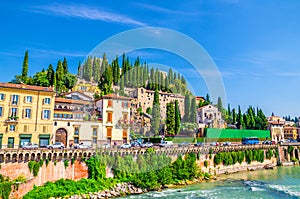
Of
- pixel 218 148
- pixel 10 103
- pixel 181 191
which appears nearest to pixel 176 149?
pixel 181 191

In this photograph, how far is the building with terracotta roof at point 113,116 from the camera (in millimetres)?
26156

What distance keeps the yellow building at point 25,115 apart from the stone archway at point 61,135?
1.01m

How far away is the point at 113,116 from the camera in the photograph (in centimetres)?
2644

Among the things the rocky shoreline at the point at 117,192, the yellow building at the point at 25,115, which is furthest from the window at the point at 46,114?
the rocky shoreline at the point at 117,192

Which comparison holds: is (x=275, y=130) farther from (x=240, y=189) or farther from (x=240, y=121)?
(x=240, y=189)

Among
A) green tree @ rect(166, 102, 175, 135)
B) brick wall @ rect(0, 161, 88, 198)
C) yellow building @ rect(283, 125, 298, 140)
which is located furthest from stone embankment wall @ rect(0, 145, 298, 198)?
yellow building @ rect(283, 125, 298, 140)

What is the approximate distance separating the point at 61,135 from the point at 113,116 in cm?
562

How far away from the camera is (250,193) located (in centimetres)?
1920

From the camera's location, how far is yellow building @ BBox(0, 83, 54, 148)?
21.7 m

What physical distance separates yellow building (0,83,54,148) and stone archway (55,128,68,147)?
101cm

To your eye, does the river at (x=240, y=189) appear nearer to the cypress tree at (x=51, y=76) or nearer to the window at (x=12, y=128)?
the window at (x=12, y=128)

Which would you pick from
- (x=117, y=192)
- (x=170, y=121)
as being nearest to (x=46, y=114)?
(x=117, y=192)

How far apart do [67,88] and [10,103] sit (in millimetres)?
25566

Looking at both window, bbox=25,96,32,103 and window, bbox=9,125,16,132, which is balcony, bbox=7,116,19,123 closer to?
window, bbox=9,125,16,132
